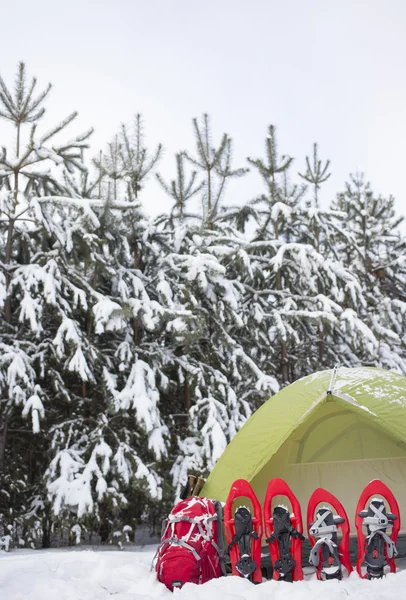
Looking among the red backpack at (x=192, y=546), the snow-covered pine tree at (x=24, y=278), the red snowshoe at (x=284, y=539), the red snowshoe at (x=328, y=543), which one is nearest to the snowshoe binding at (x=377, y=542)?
the red snowshoe at (x=328, y=543)

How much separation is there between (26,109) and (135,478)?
4.63 m

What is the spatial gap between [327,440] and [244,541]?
5.41 ft

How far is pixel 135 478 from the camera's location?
5543 millimetres

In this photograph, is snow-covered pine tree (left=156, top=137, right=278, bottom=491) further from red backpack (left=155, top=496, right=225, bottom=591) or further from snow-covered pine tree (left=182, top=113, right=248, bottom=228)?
red backpack (left=155, top=496, right=225, bottom=591)

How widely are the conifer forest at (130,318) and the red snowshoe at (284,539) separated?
7.23 feet

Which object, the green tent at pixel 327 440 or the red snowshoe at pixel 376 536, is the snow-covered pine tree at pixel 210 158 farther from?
the red snowshoe at pixel 376 536

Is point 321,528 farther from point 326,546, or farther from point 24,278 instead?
point 24,278

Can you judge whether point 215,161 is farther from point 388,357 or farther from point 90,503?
point 90,503

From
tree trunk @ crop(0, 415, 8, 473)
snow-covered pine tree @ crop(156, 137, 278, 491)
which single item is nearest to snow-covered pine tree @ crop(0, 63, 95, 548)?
tree trunk @ crop(0, 415, 8, 473)

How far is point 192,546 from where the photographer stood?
3.50 meters

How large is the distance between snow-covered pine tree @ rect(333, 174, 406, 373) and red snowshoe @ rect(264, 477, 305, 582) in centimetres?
412

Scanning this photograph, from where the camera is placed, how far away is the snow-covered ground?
288cm

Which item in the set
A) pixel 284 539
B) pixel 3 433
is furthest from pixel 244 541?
pixel 3 433

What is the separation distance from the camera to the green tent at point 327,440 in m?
4.07
